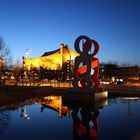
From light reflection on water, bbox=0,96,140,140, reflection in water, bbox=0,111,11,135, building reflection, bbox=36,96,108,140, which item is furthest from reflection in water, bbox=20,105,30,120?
building reflection, bbox=36,96,108,140

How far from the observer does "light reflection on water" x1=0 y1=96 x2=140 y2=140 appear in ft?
48.9

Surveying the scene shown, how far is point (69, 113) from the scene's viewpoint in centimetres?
2266

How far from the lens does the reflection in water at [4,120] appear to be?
16.6 meters

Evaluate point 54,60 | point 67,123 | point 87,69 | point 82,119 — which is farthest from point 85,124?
point 54,60

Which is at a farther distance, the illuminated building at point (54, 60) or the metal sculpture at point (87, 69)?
the illuminated building at point (54, 60)

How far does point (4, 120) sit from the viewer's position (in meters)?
19.1

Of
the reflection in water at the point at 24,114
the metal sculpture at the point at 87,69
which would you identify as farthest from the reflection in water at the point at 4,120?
the metal sculpture at the point at 87,69

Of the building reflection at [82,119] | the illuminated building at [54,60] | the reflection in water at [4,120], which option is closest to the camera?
the building reflection at [82,119]

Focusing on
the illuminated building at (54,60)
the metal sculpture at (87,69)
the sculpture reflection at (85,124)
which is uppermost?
the illuminated building at (54,60)

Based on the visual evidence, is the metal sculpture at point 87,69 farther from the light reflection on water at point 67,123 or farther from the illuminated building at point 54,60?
the illuminated building at point 54,60

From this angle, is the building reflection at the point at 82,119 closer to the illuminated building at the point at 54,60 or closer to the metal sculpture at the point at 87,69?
the metal sculpture at the point at 87,69

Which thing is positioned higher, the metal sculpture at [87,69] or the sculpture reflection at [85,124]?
the metal sculpture at [87,69]

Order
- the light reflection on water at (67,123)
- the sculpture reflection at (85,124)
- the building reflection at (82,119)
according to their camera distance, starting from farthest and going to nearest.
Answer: the building reflection at (82,119) < the sculpture reflection at (85,124) < the light reflection on water at (67,123)

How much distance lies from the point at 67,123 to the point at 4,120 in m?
4.09
